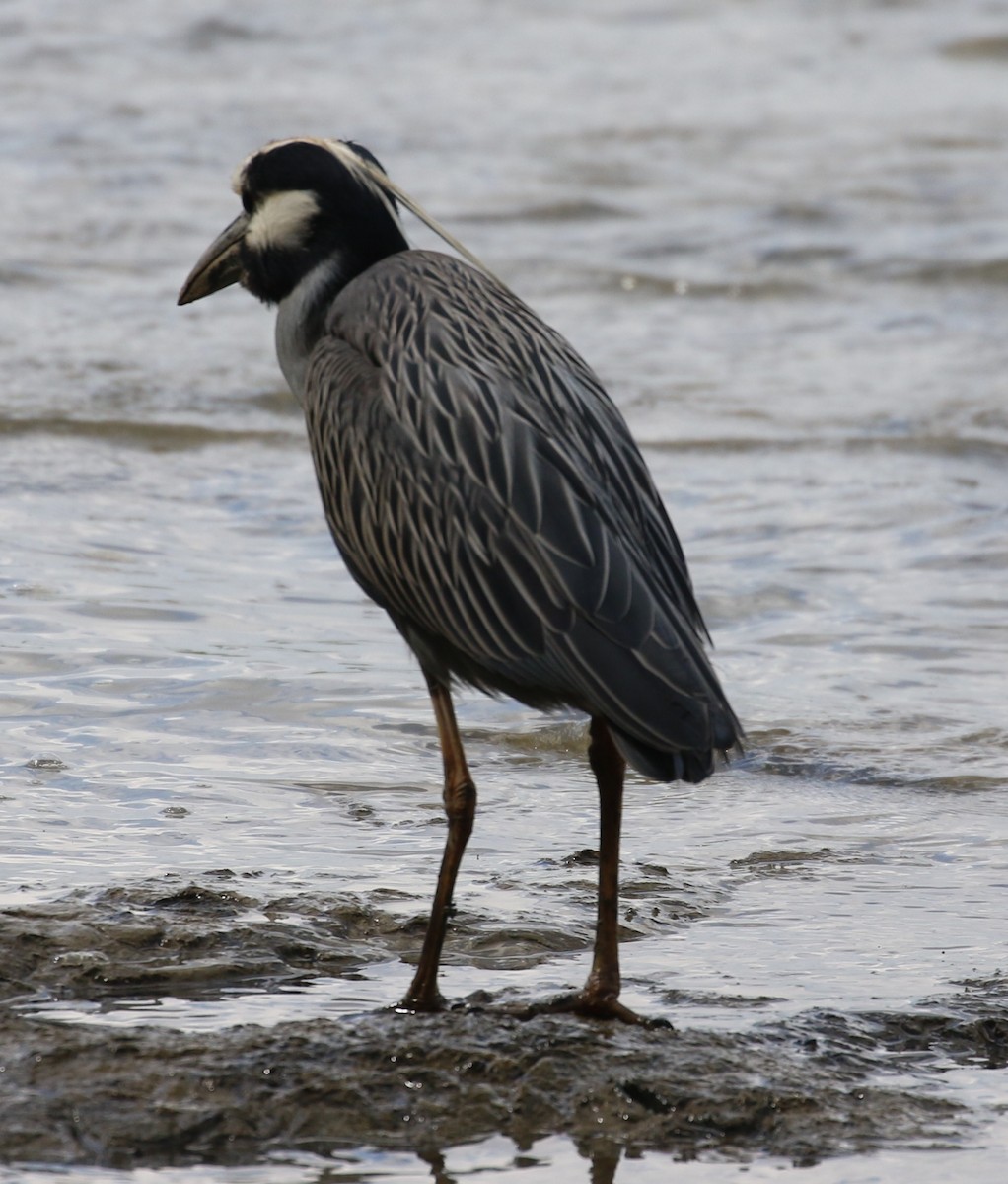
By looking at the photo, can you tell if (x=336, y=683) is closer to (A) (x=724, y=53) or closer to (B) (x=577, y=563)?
(B) (x=577, y=563)

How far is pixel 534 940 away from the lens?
4684 millimetres

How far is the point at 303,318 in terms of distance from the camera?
5.00 m

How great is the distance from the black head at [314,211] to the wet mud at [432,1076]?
170cm

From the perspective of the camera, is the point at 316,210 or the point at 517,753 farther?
the point at 517,753

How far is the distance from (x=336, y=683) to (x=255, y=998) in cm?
235

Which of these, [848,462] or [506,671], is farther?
[848,462]

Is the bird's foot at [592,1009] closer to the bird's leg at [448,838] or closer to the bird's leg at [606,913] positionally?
the bird's leg at [606,913]

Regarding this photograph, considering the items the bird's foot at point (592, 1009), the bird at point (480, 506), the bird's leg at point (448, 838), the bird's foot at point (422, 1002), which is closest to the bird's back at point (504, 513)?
the bird at point (480, 506)

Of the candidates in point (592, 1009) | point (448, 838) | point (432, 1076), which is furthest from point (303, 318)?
point (432, 1076)

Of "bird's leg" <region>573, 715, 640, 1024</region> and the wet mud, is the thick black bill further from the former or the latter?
the wet mud

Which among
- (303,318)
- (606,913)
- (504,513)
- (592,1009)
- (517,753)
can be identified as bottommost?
(517,753)

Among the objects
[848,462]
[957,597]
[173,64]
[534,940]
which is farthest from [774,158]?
[534,940]

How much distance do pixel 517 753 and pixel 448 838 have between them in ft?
5.31

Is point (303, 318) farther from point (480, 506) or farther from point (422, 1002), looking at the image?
point (422, 1002)
